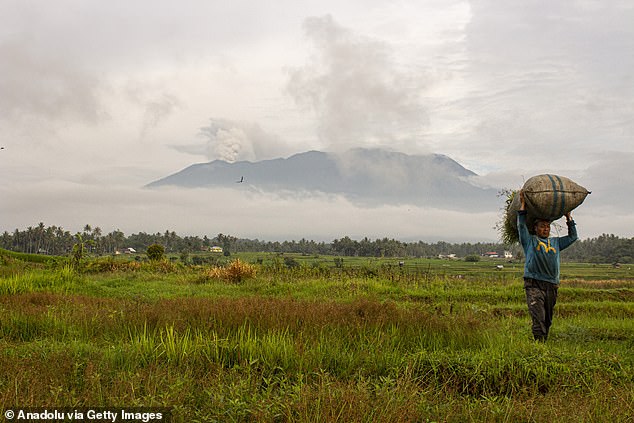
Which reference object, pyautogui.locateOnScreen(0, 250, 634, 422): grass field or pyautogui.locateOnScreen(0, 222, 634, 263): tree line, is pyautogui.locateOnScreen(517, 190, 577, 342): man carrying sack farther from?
pyautogui.locateOnScreen(0, 222, 634, 263): tree line

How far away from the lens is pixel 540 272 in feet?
24.2

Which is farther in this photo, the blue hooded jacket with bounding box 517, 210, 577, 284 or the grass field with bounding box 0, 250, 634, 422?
the blue hooded jacket with bounding box 517, 210, 577, 284

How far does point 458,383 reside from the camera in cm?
502

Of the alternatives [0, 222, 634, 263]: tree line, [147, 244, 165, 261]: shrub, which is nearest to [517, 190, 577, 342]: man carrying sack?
[147, 244, 165, 261]: shrub

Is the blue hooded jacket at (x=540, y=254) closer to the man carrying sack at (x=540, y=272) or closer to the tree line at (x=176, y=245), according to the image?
the man carrying sack at (x=540, y=272)

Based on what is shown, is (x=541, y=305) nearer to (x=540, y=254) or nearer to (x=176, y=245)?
(x=540, y=254)

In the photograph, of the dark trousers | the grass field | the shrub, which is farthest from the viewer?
the shrub

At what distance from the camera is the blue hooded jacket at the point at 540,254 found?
7332mm

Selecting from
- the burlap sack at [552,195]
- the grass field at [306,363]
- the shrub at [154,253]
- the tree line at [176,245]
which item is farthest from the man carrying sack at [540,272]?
the tree line at [176,245]

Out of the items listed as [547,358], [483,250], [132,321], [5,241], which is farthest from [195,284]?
[483,250]

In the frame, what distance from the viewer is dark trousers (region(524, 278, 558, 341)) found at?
7.25 meters

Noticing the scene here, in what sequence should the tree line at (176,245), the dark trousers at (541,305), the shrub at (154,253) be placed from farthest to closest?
1. the tree line at (176,245)
2. the shrub at (154,253)
3. the dark trousers at (541,305)

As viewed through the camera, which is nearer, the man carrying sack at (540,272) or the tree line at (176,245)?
the man carrying sack at (540,272)

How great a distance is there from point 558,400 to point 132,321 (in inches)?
228
